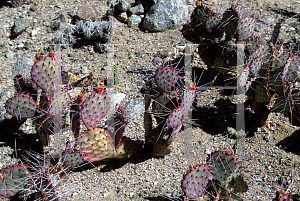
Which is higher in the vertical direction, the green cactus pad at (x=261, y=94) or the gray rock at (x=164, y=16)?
the gray rock at (x=164, y=16)

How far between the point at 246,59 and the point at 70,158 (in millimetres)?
2265

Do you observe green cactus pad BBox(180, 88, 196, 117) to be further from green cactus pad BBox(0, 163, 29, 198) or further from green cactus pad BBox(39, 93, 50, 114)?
green cactus pad BBox(0, 163, 29, 198)

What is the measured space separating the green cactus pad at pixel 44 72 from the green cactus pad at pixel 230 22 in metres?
1.94

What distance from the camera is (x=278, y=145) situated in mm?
3205

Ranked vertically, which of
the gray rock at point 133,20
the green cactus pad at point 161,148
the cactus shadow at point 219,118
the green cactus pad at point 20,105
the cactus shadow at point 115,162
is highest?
the gray rock at point 133,20

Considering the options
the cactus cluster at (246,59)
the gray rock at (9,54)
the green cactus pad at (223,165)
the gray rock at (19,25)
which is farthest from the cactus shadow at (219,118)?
the gray rock at (19,25)

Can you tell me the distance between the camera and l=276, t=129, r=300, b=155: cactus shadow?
3156 millimetres

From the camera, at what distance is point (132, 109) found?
137 inches

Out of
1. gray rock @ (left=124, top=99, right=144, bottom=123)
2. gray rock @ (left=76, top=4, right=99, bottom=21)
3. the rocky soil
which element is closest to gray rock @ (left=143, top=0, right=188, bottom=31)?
the rocky soil

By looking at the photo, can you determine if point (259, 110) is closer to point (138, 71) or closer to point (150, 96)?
point (150, 96)

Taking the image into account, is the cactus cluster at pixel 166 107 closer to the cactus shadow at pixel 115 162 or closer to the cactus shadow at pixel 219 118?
the cactus shadow at pixel 115 162

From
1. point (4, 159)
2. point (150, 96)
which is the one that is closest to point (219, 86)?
point (150, 96)

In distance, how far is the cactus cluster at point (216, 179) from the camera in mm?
2260

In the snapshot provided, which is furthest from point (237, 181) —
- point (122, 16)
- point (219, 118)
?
point (122, 16)
